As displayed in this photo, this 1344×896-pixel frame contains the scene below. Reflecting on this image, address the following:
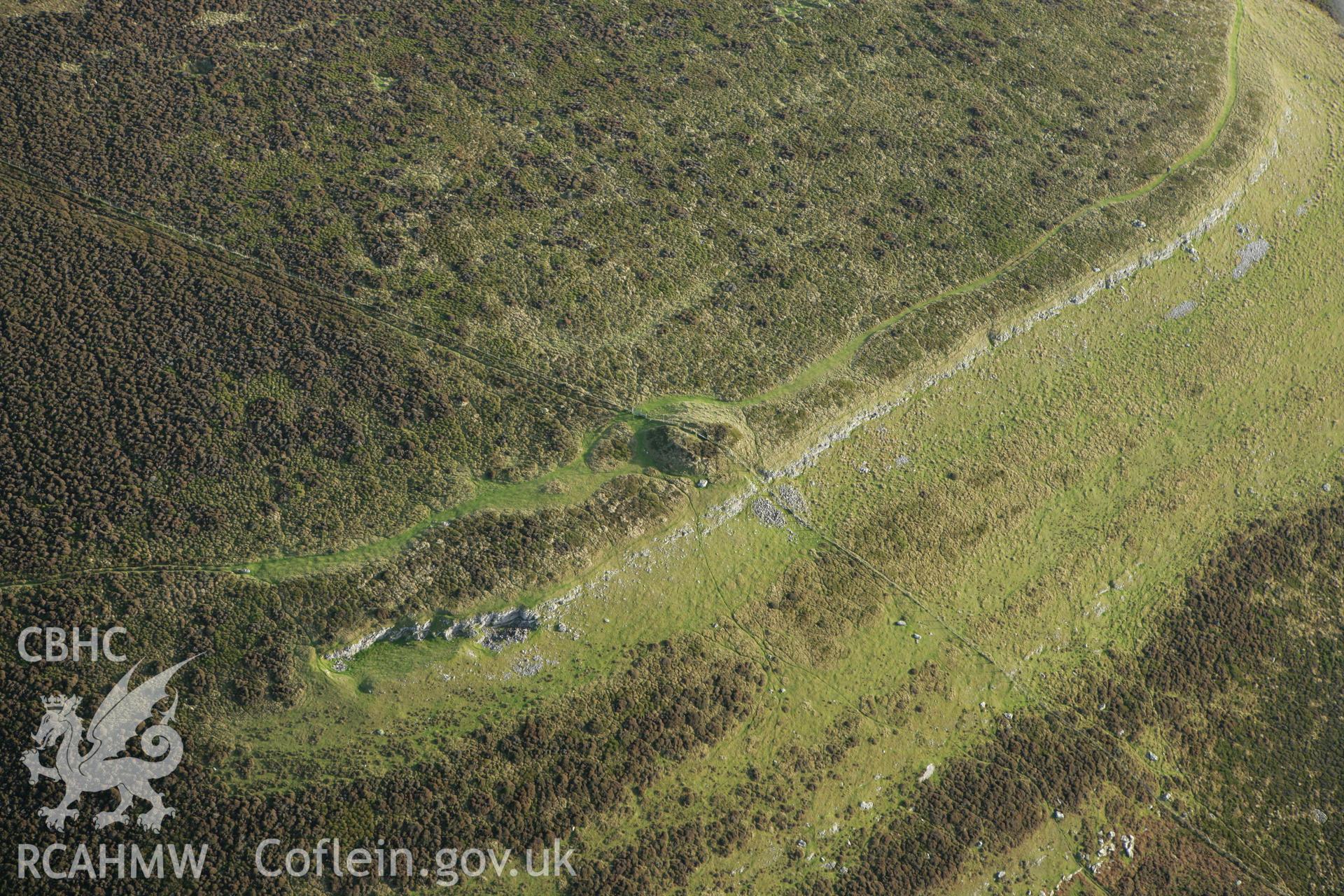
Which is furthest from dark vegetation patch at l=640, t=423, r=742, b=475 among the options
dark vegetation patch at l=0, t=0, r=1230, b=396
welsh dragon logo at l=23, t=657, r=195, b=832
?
welsh dragon logo at l=23, t=657, r=195, b=832

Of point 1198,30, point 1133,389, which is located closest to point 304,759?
point 1133,389

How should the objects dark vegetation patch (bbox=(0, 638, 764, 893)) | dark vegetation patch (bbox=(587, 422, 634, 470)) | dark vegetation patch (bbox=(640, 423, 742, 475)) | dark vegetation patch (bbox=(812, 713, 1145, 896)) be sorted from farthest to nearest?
dark vegetation patch (bbox=(640, 423, 742, 475))
dark vegetation patch (bbox=(587, 422, 634, 470))
dark vegetation patch (bbox=(812, 713, 1145, 896))
dark vegetation patch (bbox=(0, 638, 764, 893))

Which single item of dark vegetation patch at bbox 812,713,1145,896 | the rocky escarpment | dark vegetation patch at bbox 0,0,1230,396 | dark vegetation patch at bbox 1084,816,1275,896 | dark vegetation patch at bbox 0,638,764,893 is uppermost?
dark vegetation patch at bbox 0,0,1230,396

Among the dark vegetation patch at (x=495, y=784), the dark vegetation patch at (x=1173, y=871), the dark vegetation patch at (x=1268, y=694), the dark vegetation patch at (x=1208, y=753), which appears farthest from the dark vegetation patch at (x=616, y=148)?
the dark vegetation patch at (x=1173, y=871)

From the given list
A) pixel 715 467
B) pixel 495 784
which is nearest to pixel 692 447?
pixel 715 467

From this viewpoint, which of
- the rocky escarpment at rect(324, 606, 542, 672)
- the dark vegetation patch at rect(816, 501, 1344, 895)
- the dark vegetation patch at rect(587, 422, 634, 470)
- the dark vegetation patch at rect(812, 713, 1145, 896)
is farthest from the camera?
the dark vegetation patch at rect(587, 422, 634, 470)

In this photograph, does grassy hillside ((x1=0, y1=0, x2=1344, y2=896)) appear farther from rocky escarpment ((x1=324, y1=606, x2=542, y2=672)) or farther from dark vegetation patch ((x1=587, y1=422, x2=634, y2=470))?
dark vegetation patch ((x1=587, y1=422, x2=634, y2=470))

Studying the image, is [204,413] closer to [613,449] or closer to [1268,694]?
[613,449]
